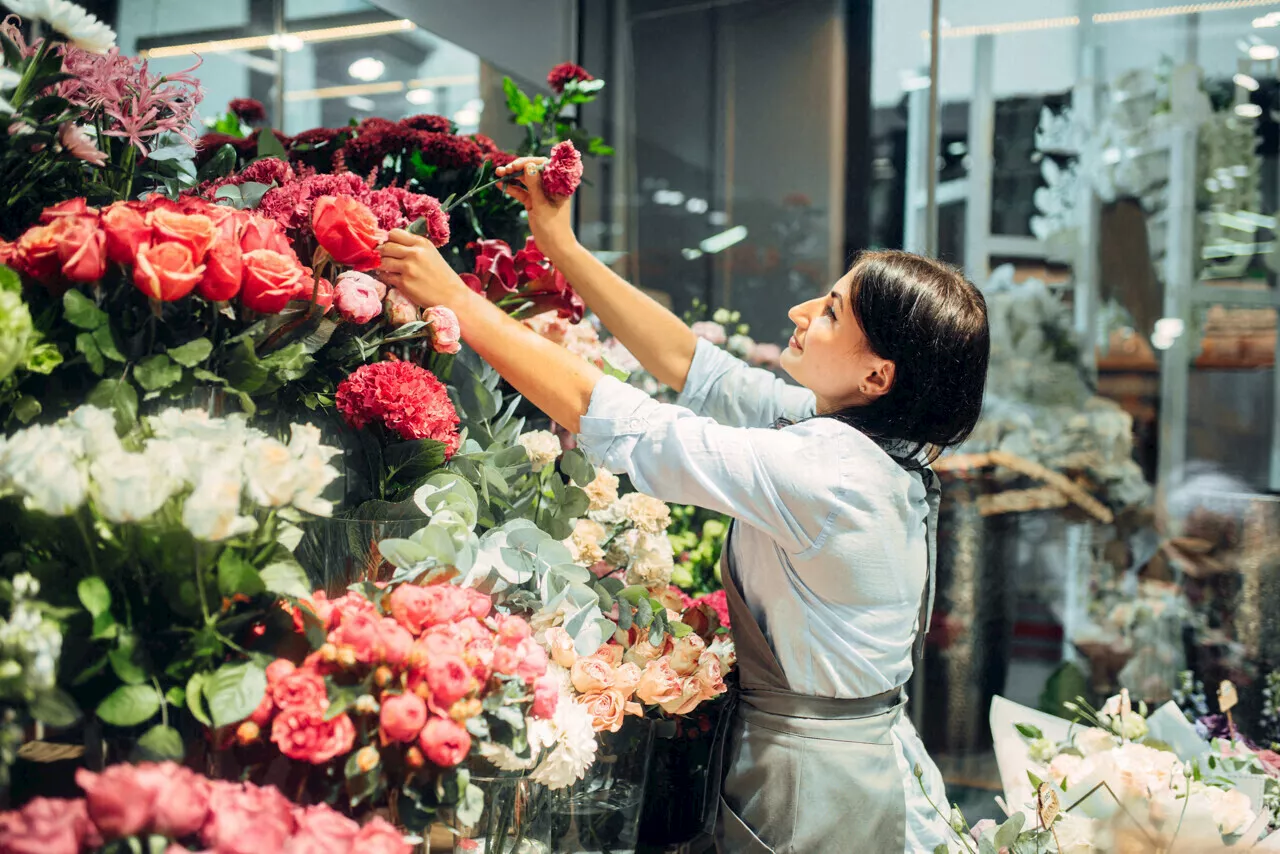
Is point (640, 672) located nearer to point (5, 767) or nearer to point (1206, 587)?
point (5, 767)

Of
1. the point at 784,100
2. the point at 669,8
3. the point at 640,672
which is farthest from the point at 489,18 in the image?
the point at 640,672

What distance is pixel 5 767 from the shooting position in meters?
0.77

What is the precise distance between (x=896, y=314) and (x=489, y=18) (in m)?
1.52

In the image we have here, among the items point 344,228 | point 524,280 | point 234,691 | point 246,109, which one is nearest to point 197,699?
point 234,691

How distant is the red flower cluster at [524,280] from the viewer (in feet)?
4.79

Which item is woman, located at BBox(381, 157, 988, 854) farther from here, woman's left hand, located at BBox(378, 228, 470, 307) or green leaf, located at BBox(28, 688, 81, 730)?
green leaf, located at BBox(28, 688, 81, 730)

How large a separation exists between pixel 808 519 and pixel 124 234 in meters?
0.81

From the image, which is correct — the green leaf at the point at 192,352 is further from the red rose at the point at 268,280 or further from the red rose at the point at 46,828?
the red rose at the point at 46,828

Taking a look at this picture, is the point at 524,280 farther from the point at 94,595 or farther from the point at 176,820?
the point at 176,820

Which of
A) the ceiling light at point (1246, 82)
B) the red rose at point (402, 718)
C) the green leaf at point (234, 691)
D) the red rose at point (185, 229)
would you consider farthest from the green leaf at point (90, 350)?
the ceiling light at point (1246, 82)

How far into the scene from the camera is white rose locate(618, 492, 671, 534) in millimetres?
1503

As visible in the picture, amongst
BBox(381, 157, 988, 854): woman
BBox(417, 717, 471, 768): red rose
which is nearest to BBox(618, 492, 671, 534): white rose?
BBox(381, 157, 988, 854): woman

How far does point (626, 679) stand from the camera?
1.25 metres

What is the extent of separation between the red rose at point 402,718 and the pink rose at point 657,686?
0.46 m
